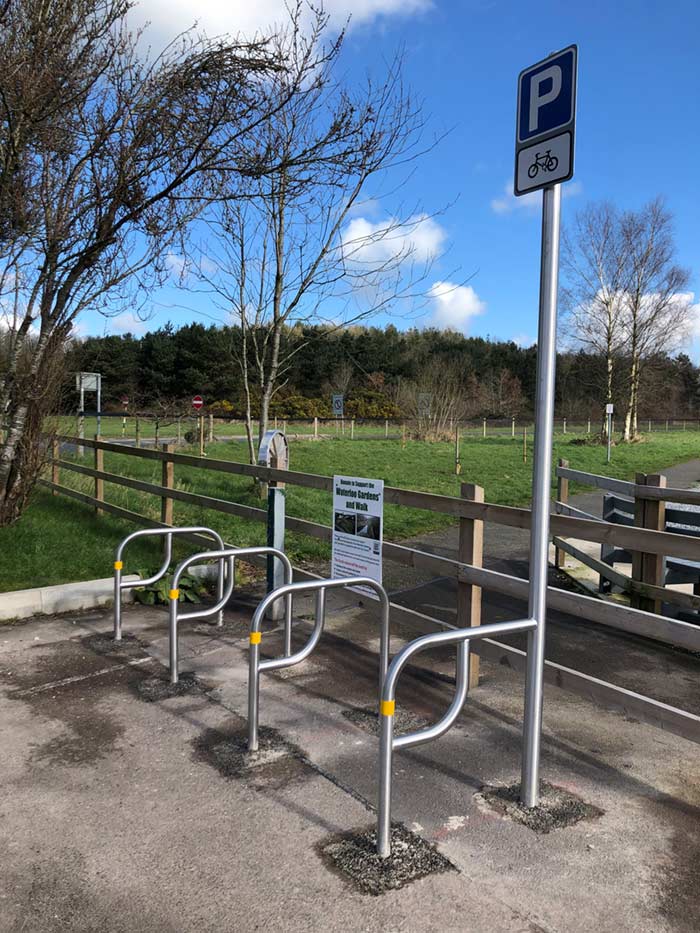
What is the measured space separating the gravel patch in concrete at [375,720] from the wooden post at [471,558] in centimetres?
58

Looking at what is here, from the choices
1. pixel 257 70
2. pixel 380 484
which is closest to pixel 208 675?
pixel 380 484

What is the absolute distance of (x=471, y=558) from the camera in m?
4.50

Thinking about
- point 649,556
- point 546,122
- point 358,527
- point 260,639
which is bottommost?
point 260,639

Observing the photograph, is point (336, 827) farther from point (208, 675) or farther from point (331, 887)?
point (208, 675)

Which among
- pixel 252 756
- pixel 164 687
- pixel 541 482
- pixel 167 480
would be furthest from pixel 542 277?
pixel 167 480

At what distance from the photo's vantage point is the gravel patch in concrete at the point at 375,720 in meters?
3.88

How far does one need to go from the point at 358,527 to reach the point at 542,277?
7.26 ft

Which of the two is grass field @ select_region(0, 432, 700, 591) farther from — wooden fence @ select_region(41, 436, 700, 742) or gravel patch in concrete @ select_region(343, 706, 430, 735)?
gravel patch in concrete @ select_region(343, 706, 430, 735)

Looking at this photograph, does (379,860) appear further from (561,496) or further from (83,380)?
(83,380)

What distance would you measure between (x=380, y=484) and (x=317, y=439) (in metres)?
30.1

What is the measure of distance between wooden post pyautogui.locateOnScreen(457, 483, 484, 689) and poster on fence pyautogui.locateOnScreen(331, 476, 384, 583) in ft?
1.68

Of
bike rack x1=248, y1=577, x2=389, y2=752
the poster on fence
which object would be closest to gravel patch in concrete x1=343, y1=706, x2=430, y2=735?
bike rack x1=248, y1=577, x2=389, y2=752

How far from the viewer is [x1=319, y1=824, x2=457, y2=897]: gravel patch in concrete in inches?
101

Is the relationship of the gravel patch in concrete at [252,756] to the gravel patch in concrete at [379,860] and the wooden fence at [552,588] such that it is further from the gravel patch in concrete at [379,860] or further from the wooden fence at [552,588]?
the wooden fence at [552,588]
